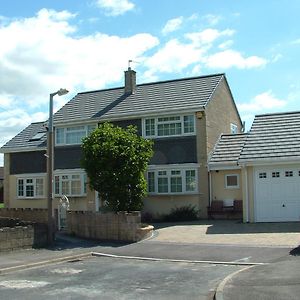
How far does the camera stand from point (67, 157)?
3033 cm

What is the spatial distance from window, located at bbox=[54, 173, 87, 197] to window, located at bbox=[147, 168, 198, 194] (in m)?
4.46

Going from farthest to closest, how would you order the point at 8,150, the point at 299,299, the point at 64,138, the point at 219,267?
1. the point at 8,150
2. the point at 64,138
3. the point at 219,267
4. the point at 299,299

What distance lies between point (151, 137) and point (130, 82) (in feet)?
18.3

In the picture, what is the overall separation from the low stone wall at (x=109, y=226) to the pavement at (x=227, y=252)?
51cm

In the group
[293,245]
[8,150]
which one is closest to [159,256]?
[293,245]

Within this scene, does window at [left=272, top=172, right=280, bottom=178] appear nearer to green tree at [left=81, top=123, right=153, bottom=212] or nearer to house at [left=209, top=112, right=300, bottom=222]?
house at [left=209, top=112, right=300, bottom=222]

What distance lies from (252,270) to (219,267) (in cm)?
156

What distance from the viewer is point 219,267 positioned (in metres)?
12.7

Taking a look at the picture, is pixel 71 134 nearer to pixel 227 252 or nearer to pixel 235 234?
pixel 235 234

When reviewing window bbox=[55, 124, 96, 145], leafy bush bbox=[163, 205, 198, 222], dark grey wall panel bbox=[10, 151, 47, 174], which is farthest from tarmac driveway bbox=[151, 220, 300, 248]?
dark grey wall panel bbox=[10, 151, 47, 174]

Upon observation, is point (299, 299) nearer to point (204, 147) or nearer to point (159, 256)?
point (159, 256)

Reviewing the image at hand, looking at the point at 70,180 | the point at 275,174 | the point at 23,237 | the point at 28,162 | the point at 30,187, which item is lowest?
→ the point at 23,237

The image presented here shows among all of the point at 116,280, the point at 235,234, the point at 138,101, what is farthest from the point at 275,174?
the point at 116,280

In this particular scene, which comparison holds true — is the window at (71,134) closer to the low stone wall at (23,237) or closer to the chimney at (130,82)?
the chimney at (130,82)
